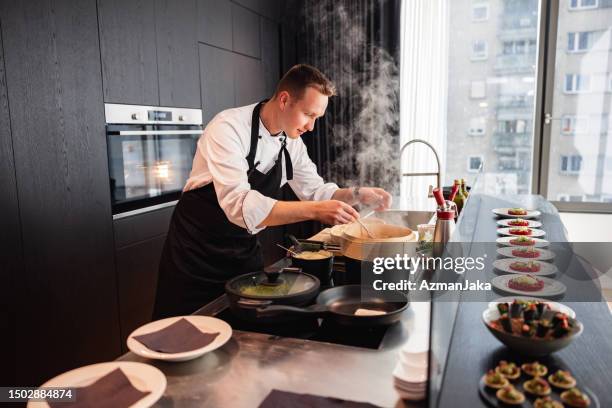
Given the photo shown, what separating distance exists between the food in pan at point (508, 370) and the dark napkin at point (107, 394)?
0.75m

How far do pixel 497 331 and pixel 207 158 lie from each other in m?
1.18

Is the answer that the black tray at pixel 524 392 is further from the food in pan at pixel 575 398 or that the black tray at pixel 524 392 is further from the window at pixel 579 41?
the window at pixel 579 41

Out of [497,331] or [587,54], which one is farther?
[587,54]

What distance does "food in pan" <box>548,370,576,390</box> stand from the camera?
1055 mm

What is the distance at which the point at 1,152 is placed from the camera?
206 centimetres

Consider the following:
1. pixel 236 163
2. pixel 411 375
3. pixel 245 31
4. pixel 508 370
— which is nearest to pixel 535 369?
pixel 508 370

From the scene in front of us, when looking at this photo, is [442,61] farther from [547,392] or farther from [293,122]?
[547,392]

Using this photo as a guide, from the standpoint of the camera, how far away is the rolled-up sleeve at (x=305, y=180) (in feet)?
7.88

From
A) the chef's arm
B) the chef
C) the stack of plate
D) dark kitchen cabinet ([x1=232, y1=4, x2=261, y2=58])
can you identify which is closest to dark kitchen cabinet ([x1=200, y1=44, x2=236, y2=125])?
dark kitchen cabinet ([x1=232, y1=4, x2=261, y2=58])

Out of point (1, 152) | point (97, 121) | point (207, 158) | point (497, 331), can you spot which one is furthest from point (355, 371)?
point (97, 121)

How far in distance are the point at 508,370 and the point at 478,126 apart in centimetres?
357

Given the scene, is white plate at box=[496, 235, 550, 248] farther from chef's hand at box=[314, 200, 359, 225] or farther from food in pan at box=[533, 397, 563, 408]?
food in pan at box=[533, 397, 563, 408]

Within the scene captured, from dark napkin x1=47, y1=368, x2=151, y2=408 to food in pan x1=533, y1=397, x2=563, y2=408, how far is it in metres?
0.75

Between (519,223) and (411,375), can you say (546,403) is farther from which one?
(519,223)
